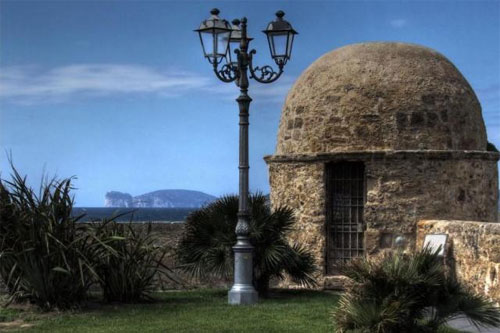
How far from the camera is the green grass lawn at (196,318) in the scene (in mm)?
10102

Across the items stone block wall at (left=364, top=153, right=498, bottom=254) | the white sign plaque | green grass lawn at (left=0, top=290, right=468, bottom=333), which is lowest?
green grass lawn at (left=0, top=290, right=468, bottom=333)

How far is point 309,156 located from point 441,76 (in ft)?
9.44

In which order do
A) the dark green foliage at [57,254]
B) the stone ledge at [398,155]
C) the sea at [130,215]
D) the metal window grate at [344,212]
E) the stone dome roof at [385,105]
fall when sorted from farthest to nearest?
1. the metal window grate at [344,212]
2. the stone dome roof at [385,105]
3. the stone ledge at [398,155]
4. the sea at [130,215]
5. the dark green foliage at [57,254]

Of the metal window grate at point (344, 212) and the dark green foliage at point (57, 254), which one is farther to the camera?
the metal window grate at point (344, 212)

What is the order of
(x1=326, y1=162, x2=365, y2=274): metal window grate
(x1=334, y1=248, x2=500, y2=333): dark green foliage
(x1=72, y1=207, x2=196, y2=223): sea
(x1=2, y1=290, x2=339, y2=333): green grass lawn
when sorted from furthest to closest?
(x1=326, y1=162, x2=365, y2=274): metal window grate, (x1=72, y1=207, x2=196, y2=223): sea, (x1=2, y1=290, x2=339, y2=333): green grass lawn, (x1=334, y1=248, x2=500, y2=333): dark green foliage

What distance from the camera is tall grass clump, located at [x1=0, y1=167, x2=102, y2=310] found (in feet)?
37.8

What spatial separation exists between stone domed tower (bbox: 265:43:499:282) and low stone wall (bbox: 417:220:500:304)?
1270 mm

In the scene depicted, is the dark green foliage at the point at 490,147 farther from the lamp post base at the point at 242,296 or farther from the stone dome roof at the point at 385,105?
the lamp post base at the point at 242,296

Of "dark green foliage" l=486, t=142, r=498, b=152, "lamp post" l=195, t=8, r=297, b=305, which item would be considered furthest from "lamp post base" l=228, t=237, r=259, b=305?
"dark green foliage" l=486, t=142, r=498, b=152

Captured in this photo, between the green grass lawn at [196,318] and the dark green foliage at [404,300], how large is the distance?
4.57 feet

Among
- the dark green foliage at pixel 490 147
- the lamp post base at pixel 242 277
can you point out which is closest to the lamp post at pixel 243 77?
the lamp post base at pixel 242 277

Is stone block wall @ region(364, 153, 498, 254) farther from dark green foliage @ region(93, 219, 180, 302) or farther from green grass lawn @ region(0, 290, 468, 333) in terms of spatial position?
dark green foliage @ region(93, 219, 180, 302)

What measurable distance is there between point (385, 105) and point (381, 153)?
0.92 metres

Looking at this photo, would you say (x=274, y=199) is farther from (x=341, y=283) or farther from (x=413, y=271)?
(x=413, y=271)
